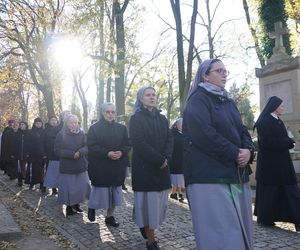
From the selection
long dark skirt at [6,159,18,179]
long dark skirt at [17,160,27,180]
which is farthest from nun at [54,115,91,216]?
long dark skirt at [6,159,18,179]

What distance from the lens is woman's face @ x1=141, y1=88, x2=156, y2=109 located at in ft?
19.0

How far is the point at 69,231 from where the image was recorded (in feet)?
22.7

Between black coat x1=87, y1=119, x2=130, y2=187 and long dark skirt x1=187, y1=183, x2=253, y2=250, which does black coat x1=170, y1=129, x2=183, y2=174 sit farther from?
long dark skirt x1=187, y1=183, x2=253, y2=250

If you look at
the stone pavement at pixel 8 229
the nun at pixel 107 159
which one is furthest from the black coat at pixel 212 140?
the stone pavement at pixel 8 229

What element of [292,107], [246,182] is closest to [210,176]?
[246,182]

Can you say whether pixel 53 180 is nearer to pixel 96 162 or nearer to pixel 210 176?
pixel 96 162

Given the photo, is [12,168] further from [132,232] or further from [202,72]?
[202,72]

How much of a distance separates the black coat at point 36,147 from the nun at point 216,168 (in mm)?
8744

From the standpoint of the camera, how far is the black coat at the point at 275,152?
6641mm

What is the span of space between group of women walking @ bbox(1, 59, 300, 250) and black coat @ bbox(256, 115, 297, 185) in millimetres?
15

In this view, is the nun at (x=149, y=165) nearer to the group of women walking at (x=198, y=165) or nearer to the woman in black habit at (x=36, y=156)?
the group of women walking at (x=198, y=165)

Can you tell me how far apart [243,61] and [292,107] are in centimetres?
2169

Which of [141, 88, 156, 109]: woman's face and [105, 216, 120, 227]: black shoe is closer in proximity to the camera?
[141, 88, 156, 109]: woman's face

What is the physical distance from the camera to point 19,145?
45.9 feet
